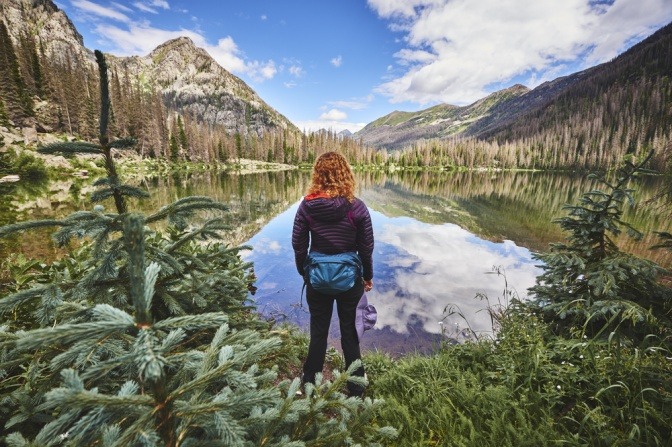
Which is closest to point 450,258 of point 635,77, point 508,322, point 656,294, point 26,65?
point 508,322

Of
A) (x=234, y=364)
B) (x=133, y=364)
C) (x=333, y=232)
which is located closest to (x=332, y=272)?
(x=333, y=232)

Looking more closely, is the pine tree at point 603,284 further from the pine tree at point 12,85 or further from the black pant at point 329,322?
the pine tree at point 12,85

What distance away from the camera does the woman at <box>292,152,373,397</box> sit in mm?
4148

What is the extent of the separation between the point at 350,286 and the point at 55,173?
45.9 metres

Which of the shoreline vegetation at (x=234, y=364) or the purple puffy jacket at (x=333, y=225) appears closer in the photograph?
the shoreline vegetation at (x=234, y=364)

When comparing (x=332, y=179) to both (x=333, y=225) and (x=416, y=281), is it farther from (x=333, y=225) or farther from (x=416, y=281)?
(x=416, y=281)

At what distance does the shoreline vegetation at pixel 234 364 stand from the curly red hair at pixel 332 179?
156 centimetres

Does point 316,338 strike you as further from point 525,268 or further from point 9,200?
point 9,200

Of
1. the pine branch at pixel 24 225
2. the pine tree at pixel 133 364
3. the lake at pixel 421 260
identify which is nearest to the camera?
the pine tree at pixel 133 364

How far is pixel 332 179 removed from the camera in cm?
414

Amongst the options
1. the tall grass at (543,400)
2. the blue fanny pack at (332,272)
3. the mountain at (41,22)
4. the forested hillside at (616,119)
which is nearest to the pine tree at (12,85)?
the blue fanny pack at (332,272)

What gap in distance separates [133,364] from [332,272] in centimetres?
244

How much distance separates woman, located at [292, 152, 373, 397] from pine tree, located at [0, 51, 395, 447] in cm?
124

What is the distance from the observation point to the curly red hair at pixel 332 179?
415 cm
